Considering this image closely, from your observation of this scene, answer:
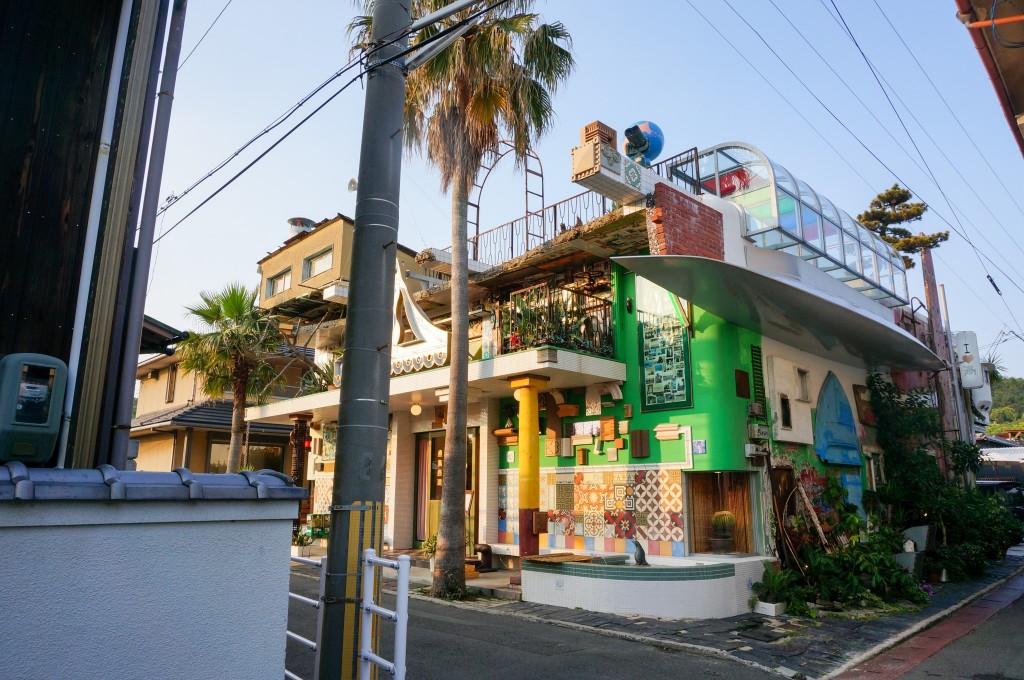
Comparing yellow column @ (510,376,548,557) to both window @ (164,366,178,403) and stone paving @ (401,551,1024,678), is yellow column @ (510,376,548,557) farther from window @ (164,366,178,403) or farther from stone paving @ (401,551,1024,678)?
window @ (164,366,178,403)

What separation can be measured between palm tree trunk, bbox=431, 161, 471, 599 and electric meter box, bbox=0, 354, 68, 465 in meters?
8.28

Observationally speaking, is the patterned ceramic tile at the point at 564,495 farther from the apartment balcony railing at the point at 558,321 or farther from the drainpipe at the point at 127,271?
the drainpipe at the point at 127,271

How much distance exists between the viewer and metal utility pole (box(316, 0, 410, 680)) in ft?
15.2

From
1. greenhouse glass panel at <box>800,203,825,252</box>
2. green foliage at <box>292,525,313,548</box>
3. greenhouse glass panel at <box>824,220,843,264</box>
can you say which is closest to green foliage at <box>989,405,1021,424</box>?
greenhouse glass panel at <box>824,220,843,264</box>

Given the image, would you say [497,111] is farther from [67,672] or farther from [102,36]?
[67,672]

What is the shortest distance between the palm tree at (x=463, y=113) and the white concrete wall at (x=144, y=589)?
26.4 ft

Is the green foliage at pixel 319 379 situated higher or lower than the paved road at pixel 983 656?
higher

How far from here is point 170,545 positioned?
3541 mm

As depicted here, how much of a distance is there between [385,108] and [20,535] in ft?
12.2

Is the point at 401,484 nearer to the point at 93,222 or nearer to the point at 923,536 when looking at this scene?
the point at 923,536

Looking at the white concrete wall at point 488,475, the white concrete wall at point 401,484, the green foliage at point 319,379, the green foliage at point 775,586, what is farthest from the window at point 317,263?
the green foliage at point 775,586

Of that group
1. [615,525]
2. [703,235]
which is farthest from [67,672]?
[703,235]

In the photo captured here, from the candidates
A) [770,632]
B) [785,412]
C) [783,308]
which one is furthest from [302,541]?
[783,308]

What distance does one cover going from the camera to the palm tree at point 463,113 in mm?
11930
